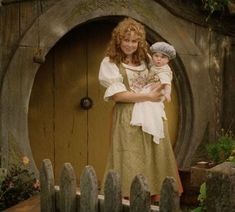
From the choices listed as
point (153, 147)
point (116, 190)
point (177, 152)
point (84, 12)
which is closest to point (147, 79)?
point (153, 147)

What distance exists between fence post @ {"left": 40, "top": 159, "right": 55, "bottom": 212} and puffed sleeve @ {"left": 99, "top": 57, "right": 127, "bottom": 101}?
88 centimetres

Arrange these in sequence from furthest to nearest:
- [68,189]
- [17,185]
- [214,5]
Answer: [214,5] → [17,185] → [68,189]

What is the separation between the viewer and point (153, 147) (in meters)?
3.88

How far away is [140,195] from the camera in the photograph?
8.30ft

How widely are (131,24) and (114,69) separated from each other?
0.34 metres

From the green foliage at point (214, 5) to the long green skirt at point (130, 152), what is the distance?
6.07 feet

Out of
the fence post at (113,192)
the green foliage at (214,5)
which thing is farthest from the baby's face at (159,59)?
the green foliage at (214,5)

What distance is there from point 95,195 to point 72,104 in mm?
3097

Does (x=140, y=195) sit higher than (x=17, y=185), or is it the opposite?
(x=140, y=195)

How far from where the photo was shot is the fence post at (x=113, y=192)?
264 centimetres

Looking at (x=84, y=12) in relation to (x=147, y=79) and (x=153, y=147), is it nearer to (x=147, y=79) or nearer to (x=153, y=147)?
(x=147, y=79)

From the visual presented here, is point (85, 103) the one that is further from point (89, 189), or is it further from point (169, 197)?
point (169, 197)

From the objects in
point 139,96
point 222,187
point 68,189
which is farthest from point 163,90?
point 222,187

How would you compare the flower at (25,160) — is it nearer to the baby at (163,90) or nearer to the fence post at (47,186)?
the baby at (163,90)
